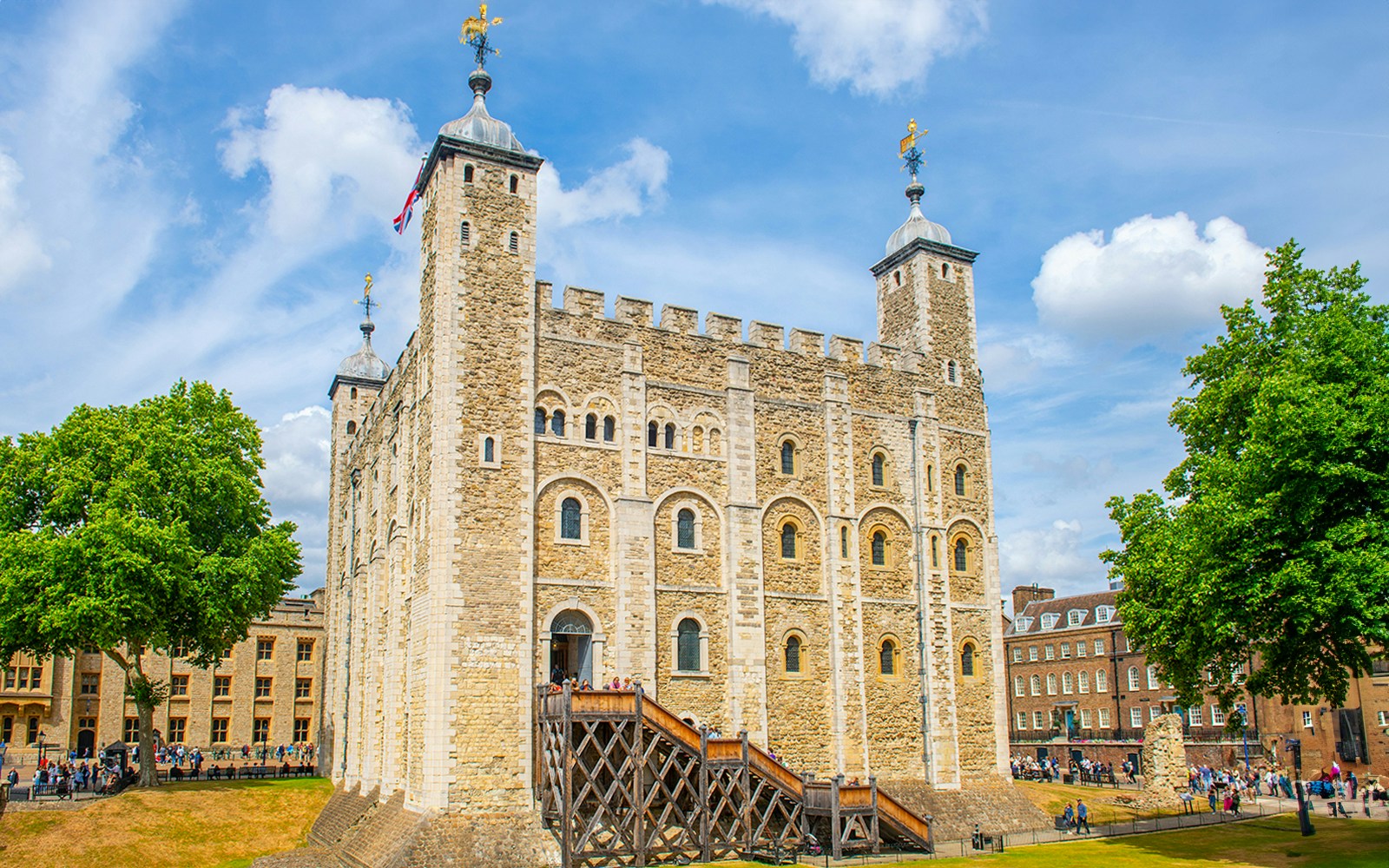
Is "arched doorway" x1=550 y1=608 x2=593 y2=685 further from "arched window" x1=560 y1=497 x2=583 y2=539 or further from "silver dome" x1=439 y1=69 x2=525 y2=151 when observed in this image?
"silver dome" x1=439 y1=69 x2=525 y2=151

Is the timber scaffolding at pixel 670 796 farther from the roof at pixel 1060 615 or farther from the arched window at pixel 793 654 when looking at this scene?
the roof at pixel 1060 615

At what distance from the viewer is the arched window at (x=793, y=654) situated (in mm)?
33031

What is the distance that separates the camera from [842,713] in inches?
1300

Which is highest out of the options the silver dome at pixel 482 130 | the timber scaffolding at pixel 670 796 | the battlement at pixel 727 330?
the silver dome at pixel 482 130

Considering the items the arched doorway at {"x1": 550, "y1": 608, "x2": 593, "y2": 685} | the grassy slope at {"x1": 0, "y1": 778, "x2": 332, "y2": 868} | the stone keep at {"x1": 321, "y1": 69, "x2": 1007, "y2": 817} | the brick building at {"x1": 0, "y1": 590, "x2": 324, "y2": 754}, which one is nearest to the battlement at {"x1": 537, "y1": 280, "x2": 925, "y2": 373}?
the stone keep at {"x1": 321, "y1": 69, "x2": 1007, "y2": 817}

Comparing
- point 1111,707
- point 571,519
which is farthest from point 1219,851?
point 1111,707

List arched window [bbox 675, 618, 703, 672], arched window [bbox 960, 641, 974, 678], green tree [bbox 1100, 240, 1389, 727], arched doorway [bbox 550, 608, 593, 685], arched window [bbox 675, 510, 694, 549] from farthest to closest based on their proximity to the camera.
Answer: arched window [bbox 960, 641, 974, 678], arched window [bbox 675, 510, 694, 549], arched window [bbox 675, 618, 703, 672], arched doorway [bbox 550, 608, 593, 685], green tree [bbox 1100, 240, 1389, 727]

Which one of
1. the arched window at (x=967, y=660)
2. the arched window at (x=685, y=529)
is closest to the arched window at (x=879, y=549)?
the arched window at (x=967, y=660)

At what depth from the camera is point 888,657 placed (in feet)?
114

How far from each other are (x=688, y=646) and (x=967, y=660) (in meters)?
10.6

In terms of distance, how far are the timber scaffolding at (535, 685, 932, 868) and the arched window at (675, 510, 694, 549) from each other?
6012 millimetres

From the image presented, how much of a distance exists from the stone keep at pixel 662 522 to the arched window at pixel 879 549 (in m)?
0.07

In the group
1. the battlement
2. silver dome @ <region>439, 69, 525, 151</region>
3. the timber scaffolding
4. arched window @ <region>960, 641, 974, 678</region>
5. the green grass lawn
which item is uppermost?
silver dome @ <region>439, 69, 525, 151</region>

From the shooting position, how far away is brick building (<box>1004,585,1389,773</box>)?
4853cm
